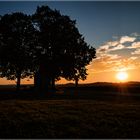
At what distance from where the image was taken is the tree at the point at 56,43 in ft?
168

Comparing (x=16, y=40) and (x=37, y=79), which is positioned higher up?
(x=16, y=40)

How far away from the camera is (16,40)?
168 feet

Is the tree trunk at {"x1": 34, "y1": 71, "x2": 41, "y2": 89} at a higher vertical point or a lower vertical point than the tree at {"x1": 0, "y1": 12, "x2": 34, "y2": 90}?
lower

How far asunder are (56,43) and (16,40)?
7.89 metres

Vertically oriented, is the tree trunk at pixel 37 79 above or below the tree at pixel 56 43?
below

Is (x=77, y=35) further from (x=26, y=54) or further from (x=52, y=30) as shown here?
(x=26, y=54)

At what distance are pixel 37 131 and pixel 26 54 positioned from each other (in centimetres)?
3943

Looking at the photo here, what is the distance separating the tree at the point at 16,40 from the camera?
5066 cm

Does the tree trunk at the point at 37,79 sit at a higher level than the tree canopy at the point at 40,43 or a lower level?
lower

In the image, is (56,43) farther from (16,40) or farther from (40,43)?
(16,40)

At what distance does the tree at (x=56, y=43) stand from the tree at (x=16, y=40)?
2200mm

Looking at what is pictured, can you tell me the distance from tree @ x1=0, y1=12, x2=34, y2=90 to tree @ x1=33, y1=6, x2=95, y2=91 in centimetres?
220

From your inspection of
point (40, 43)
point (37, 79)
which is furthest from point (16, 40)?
point (37, 79)

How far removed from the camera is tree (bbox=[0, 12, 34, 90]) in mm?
50656
